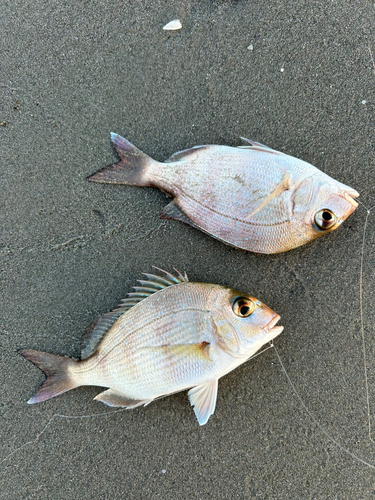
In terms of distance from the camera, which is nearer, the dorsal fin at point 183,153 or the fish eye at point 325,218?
the fish eye at point 325,218

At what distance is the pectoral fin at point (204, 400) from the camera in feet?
6.30

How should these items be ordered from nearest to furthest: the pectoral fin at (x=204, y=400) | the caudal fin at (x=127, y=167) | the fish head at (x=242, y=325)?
the fish head at (x=242, y=325) < the pectoral fin at (x=204, y=400) < the caudal fin at (x=127, y=167)

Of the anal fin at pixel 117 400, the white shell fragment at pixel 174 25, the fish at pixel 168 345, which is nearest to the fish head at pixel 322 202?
the fish at pixel 168 345

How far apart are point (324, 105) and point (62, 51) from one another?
1760 mm

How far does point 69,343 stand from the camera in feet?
7.00

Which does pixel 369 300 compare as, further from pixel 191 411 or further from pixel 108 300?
pixel 108 300

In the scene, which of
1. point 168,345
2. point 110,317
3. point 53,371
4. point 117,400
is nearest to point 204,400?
point 168,345

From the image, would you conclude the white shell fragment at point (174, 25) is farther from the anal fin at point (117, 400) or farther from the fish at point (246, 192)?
the anal fin at point (117, 400)

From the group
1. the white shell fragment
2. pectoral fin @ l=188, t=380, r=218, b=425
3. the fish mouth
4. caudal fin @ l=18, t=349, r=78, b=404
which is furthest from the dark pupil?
the white shell fragment

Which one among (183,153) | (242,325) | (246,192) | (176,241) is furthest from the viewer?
(176,241)

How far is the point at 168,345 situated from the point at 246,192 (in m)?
1.00

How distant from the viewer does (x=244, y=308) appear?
71.4 inches

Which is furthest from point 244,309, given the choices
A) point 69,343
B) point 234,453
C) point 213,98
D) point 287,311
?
point 213,98

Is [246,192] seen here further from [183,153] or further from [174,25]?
[174,25]
